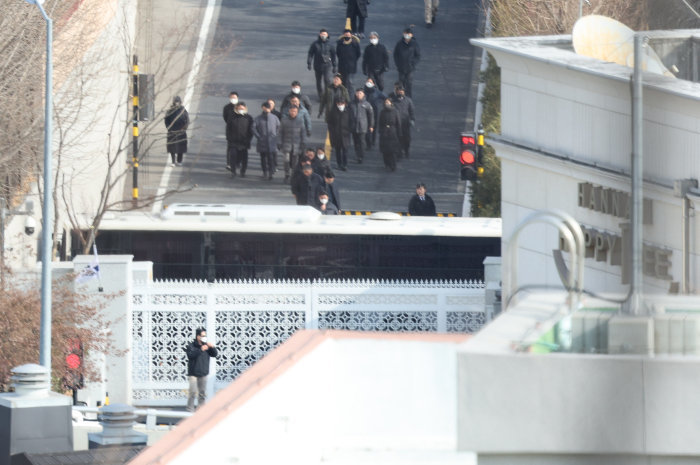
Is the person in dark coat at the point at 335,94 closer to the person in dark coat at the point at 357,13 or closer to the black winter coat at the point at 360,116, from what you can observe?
the black winter coat at the point at 360,116

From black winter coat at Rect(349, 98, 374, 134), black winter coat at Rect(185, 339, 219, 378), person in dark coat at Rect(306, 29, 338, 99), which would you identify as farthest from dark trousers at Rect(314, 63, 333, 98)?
black winter coat at Rect(185, 339, 219, 378)

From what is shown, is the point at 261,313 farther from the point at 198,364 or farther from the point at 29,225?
the point at 29,225

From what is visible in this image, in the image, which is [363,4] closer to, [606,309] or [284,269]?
[284,269]

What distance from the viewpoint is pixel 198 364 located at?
25141 millimetres

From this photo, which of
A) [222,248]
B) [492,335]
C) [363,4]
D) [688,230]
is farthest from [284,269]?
[492,335]

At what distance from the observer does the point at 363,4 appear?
1649 inches

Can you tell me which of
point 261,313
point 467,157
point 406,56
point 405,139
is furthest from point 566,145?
point 406,56

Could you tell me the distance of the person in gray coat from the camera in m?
34.5

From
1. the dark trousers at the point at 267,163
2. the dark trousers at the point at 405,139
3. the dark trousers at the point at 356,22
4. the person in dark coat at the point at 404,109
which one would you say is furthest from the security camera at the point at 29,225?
the dark trousers at the point at 356,22

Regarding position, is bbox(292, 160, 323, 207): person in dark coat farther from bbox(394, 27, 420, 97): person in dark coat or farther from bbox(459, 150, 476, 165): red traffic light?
bbox(394, 27, 420, 97): person in dark coat

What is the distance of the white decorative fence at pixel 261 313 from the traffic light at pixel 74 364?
7.33ft

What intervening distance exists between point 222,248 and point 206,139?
9.64m

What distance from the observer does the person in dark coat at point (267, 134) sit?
114ft

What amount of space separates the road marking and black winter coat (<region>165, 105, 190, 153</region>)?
559 mm
